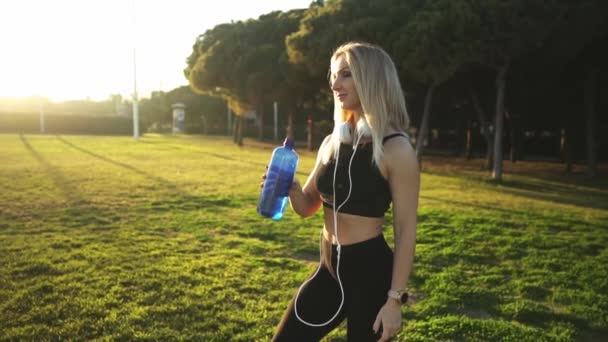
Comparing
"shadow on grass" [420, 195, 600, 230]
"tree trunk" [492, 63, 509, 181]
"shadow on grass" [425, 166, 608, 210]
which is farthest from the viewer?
"tree trunk" [492, 63, 509, 181]

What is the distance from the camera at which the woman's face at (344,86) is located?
2227 mm

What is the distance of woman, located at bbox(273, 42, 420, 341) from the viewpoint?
2.10m

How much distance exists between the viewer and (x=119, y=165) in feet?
59.4

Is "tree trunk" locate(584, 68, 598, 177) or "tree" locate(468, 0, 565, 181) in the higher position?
"tree" locate(468, 0, 565, 181)

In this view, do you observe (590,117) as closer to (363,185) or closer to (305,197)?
(305,197)

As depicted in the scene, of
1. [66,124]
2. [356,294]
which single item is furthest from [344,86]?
[66,124]

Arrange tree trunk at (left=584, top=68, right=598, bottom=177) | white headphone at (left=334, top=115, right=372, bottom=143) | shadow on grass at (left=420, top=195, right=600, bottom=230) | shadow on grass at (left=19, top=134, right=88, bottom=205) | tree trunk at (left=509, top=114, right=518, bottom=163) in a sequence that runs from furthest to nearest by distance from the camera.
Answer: tree trunk at (left=509, top=114, right=518, bottom=163), tree trunk at (left=584, top=68, right=598, bottom=177), shadow on grass at (left=19, top=134, right=88, bottom=205), shadow on grass at (left=420, top=195, right=600, bottom=230), white headphone at (left=334, top=115, right=372, bottom=143)

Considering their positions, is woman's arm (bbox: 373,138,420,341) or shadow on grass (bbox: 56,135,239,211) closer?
woman's arm (bbox: 373,138,420,341)

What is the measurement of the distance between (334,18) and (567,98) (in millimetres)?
10336

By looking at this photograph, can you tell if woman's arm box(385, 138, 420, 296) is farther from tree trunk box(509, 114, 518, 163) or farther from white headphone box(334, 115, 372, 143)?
tree trunk box(509, 114, 518, 163)

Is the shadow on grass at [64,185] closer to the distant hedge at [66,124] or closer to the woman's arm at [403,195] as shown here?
the woman's arm at [403,195]

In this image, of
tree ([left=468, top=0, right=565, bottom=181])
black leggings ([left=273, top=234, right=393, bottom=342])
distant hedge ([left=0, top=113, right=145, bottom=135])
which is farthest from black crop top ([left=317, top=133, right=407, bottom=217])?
distant hedge ([left=0, top=113, right=145, bottom=135])

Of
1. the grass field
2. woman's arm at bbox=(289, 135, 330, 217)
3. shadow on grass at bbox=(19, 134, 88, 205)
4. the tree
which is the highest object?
the tree

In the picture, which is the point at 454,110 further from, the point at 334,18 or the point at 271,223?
the point at 271,223
